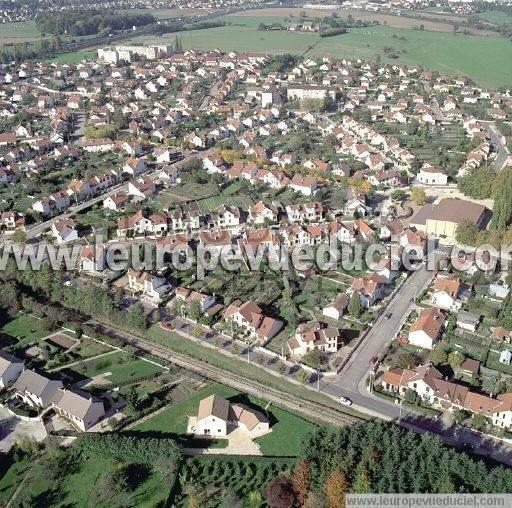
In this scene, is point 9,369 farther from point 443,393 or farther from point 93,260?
point 443,393

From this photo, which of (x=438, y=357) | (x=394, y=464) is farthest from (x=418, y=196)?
(x=394, y=464)

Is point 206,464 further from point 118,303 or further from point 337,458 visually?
point 118,303

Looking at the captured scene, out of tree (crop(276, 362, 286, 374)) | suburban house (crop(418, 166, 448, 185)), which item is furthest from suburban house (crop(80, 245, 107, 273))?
suburban house (crop(418, 166, 448, 185))

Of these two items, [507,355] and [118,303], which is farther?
[118,303]

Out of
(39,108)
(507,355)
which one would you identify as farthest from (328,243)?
(39,108)

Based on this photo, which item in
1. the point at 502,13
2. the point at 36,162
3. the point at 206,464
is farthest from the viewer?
the point at 502,13

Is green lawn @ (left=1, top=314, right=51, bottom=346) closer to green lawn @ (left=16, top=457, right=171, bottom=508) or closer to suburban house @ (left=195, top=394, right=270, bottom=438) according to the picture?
green lawn @ (left=16, top=457, right=171, bottom=508)
